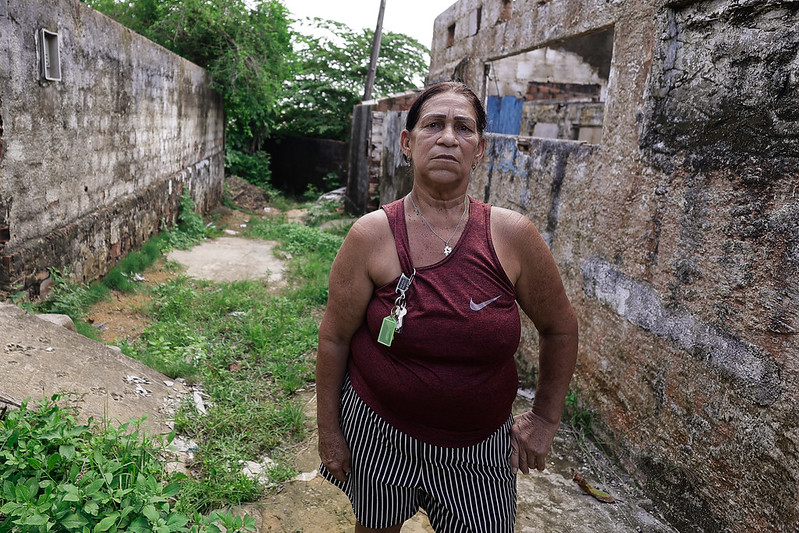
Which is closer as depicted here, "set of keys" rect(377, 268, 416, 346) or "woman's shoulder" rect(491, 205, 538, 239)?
"set of keys" rect(377, 268, 416, 346)

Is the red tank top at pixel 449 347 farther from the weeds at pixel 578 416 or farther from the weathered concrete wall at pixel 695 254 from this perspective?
the weeds at pixel 578 416

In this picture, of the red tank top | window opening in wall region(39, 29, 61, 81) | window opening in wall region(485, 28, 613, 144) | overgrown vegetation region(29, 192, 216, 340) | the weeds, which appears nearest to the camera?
the red tank top

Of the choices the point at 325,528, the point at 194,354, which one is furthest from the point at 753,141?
the point at 194,354

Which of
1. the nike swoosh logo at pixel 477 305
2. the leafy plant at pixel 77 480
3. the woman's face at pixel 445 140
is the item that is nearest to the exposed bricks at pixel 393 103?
the leafy plant at pixel 77 480

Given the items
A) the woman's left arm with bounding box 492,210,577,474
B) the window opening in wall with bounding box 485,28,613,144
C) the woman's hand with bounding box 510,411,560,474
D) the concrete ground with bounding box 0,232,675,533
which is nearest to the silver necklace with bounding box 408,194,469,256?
the woman's left arm with bounding box 492,210,577,474

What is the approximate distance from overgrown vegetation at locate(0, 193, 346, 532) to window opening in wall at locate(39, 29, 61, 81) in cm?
158

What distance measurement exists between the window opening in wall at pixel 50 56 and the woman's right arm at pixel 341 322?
12.5 ft

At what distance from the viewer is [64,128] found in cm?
475

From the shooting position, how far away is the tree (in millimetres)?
17094

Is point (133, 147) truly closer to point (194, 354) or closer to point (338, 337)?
point (194, 354)

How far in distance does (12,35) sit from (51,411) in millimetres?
2801

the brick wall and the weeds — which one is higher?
the brick wall

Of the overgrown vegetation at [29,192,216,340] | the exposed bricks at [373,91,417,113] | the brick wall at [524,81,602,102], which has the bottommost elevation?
the overgrown vegetation at [29,192,216,340]

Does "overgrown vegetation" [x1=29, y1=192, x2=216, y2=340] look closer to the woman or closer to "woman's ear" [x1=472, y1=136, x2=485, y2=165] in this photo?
the woman
